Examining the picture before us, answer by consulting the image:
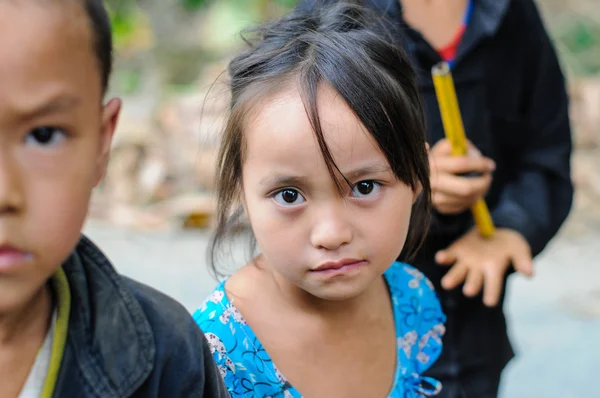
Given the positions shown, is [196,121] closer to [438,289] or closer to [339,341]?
[438,289]

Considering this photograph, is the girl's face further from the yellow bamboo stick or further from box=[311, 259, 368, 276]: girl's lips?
the yellow bamboo stick

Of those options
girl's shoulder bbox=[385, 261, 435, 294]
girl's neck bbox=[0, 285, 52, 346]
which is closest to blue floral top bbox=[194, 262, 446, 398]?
girl's shoulder bbox=[385, 261, 435, 294]

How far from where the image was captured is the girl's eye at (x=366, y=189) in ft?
3.91

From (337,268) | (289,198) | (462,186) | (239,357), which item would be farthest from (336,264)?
(462,186)

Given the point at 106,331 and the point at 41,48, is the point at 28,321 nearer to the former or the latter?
the point at 106,331

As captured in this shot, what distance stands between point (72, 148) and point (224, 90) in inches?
21.5

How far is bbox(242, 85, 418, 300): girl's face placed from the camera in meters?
1.15

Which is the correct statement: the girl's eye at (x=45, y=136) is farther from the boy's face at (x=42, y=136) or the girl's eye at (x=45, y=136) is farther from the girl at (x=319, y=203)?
the girl at (x=319, y=203)

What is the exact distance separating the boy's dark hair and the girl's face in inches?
12.5

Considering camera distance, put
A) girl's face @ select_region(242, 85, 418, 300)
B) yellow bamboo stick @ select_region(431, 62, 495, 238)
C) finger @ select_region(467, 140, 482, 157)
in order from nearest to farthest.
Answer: girl's face @ select_region(242, 85, 418, 300)
yellow bamboo stick @ select_region(431, 62, 495, 238)
finger @ select_region(467, 140, 482, 157)

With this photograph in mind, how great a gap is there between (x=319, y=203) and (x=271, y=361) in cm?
27

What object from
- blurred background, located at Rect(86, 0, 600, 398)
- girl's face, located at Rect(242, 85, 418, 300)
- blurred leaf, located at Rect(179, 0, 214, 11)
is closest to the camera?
girl's face, located at Rect(242, 85, 418, 300)

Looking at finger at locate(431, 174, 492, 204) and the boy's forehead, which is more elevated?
the boy's forehead

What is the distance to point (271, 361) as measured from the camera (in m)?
1.27
